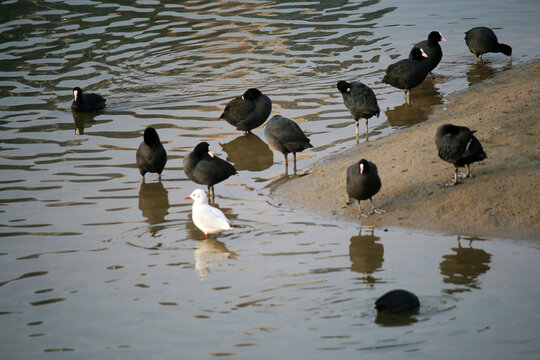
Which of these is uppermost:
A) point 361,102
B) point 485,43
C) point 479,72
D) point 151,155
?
point 485,43

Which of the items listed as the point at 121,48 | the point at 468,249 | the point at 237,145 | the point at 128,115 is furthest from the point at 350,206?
the point at 121,48

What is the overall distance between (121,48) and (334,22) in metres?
7.59

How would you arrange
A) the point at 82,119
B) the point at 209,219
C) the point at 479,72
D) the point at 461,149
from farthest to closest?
the point at 479,72 < the point at 82,119 < the point at 461,149 < the point at 209,219

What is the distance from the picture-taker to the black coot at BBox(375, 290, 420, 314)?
25.6 feet

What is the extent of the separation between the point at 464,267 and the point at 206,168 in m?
5.09

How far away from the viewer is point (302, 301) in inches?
330

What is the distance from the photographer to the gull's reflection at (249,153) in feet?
47.9

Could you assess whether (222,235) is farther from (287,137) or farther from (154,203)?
(287,137)

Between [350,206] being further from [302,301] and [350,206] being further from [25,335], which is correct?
[25,335]

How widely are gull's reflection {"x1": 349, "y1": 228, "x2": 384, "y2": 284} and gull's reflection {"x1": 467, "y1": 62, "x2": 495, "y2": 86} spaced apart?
29.7 ft

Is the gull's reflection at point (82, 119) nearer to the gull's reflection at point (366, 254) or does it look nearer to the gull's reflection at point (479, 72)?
the gull's reflection at point (366, 254)

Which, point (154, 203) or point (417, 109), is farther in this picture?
point (417, 109)

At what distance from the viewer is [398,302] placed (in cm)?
782

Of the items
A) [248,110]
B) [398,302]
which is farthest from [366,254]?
[248,110]
